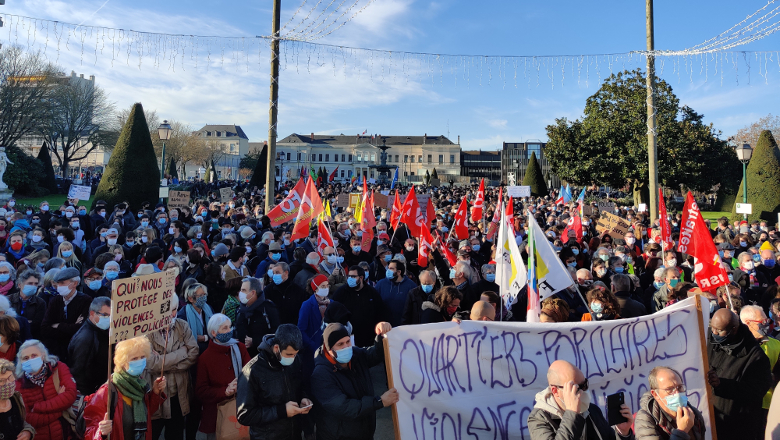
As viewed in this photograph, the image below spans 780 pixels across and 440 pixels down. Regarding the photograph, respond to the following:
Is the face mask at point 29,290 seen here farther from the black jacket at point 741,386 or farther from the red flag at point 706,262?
the red flag at point 706,262

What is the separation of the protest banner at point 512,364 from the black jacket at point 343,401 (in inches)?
9.1

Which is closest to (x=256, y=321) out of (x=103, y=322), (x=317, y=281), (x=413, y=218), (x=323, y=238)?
(x=317, y=281)

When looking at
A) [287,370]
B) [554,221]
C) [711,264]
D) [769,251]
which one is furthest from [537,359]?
[554,221]

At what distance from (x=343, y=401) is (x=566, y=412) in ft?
4.97

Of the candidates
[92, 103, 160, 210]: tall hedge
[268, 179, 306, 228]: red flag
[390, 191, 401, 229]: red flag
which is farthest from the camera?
[92, 103, 160, 210]: tall hedge

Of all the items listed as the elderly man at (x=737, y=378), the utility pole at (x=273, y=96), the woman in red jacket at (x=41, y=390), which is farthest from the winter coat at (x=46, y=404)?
the utility pole at (x=273, y=96)

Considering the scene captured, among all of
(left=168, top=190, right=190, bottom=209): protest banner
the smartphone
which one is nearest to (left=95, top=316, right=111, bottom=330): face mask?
the smartphone

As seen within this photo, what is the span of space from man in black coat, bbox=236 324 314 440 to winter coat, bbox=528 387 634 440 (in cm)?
161

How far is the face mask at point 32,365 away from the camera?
3599 mm

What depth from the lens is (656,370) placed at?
322 centimetres

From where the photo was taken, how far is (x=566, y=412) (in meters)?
2.82

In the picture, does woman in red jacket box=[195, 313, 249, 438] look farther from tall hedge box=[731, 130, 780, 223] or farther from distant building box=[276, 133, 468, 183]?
distant building box=[276, 133, 468, 183]

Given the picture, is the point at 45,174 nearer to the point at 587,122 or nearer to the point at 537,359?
the point at 587,122

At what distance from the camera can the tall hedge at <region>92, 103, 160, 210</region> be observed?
18.3 meters
